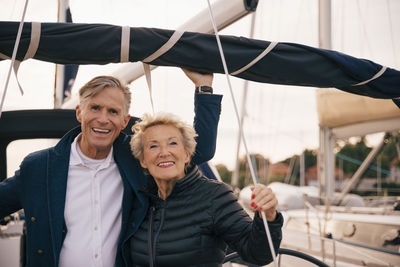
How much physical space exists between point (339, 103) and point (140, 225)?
230 inches

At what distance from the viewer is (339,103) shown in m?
6.90

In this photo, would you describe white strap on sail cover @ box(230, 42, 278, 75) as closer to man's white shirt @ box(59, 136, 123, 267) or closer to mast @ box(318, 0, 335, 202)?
man's white shirt @ box(59, 136, 123, 267)

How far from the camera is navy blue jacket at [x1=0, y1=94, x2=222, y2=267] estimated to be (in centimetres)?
203

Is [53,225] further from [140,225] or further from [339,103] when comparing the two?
[339,103]

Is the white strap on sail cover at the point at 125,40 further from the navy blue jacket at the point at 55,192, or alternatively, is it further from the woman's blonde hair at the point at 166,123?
the navy blue jacket at the point at 55,192

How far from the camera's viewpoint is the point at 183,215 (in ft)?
6.26

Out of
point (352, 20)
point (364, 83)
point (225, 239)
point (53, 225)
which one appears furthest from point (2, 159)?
point (352, 20)

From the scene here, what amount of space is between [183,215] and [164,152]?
0.36m

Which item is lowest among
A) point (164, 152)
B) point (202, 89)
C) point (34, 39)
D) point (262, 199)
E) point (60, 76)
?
point (262, 199)

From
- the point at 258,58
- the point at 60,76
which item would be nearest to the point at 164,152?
the point at 258,58

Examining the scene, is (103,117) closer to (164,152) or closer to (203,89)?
(164,152)

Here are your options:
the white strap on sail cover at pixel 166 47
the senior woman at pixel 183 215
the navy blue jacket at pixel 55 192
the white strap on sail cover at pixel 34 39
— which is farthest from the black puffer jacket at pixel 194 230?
the white strap on sail cover at pixel 34 39

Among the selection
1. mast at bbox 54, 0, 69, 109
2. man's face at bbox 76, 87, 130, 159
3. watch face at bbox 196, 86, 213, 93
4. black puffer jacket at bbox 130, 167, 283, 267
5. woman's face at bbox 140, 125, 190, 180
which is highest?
mast at bbox 54, 0, 69, 109

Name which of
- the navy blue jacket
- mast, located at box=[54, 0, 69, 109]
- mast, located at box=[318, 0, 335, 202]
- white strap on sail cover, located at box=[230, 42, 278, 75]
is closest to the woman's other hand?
the navy blue jacket
